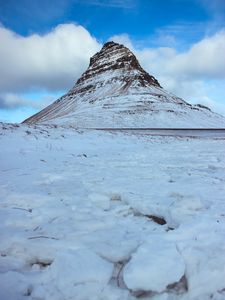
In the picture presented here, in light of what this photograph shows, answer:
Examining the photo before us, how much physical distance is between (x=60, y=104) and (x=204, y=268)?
91.4m

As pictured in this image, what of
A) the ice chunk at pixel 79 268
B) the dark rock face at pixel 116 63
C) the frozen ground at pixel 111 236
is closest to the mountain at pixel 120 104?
the dark rock face at pixel 116 63

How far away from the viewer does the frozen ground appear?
8.42 ft

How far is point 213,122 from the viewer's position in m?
57.2

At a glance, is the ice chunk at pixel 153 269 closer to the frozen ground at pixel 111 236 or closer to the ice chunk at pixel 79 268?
the frozen ground at pixel 111 236

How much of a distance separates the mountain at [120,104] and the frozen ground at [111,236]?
4442 cm

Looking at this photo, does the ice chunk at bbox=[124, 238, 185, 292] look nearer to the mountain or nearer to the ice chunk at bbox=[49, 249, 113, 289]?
the ice chunk at bbox=[49, 249, 113, 289]

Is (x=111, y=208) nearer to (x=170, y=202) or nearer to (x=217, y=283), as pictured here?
(x=170, y=202)

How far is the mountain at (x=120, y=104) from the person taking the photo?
54.0 m

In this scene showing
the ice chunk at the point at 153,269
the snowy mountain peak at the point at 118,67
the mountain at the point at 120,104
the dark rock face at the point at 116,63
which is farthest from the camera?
the dark rock face at the point at 116,63

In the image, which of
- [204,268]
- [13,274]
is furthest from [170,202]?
[13,274]

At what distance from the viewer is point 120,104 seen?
67938 mm

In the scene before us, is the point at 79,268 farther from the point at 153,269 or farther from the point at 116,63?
the point at 116,63

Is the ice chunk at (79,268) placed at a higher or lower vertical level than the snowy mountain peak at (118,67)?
lower

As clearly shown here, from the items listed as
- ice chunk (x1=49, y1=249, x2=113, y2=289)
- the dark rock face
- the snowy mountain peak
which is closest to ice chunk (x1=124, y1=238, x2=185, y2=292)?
ice chunk (x1=49, y1=249, x2=113, y2=289)
